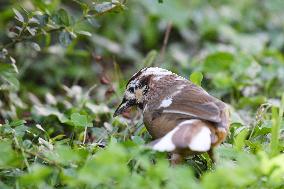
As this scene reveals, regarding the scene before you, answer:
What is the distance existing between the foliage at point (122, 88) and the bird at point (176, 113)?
0.14 metres

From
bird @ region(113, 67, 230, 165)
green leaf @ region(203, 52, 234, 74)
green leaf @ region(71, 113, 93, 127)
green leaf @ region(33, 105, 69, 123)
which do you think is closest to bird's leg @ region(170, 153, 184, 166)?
bird @ region(113, 67, 230, 165)

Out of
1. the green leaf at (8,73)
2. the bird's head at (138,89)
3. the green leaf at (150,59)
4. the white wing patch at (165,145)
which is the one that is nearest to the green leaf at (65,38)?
the green leaf at (8,73)

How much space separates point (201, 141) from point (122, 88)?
182 cm

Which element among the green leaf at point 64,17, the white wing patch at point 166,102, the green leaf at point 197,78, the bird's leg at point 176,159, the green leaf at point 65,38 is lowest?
the bird's leg at point 176,159

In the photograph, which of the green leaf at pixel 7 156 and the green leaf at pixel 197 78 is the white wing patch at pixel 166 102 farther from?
the green leaf at pixel 7 156

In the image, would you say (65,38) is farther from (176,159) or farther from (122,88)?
(176,159)

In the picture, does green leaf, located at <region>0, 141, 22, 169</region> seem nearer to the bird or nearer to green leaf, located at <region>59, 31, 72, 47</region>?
the bird

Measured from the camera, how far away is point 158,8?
27.7 ft

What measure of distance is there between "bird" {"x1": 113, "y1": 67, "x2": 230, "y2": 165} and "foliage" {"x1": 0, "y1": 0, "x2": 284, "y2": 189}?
0.45 feet

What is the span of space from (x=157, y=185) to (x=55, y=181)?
2.32 ft

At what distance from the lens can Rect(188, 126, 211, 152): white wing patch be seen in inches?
145

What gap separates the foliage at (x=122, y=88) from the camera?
3.36m

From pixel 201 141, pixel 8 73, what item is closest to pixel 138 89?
pixel 8 73

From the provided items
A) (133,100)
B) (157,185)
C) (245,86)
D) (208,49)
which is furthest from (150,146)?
(208,49)
